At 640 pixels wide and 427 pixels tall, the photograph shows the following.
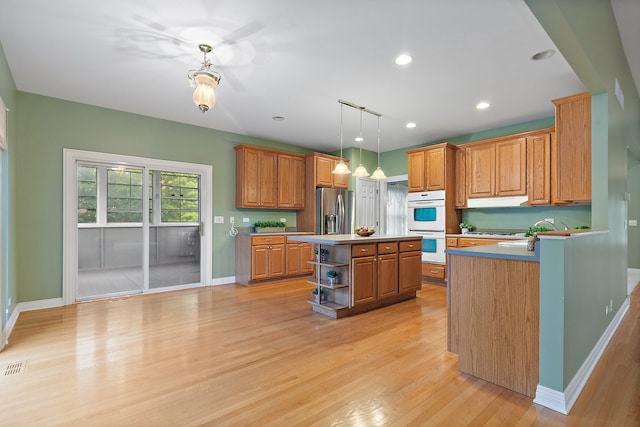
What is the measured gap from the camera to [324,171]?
6.53 meters

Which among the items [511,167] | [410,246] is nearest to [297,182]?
[410,246]

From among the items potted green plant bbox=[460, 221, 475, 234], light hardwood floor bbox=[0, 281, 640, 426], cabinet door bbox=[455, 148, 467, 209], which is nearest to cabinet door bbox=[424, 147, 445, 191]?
cabinet door bbox=[455, 148, 467, 209]

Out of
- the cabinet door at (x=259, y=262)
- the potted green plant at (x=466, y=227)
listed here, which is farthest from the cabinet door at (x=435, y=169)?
the cabinet door at (x=259, y=262)

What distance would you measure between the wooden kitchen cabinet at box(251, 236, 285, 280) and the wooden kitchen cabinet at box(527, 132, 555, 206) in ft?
13.6

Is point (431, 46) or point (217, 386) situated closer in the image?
point (217, 386)

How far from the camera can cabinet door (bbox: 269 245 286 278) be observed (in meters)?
5.65

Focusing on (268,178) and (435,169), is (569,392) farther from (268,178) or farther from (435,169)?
(268,178)

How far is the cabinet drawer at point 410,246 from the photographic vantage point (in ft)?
14.6

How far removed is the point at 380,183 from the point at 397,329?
15.2 ft

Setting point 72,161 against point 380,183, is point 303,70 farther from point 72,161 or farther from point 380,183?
point 380,183

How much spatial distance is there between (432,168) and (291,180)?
106 inches

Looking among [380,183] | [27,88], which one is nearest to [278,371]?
[27,88]

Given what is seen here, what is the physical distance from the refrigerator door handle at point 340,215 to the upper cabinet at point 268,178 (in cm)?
77

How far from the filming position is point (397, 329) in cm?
331
